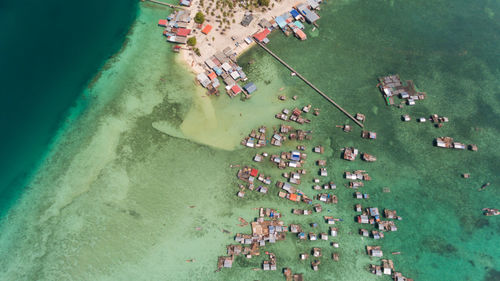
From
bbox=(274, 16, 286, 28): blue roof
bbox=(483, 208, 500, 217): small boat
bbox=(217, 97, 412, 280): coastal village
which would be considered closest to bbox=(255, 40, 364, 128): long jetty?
bbox=(217, 97, 412, 280): coastal village

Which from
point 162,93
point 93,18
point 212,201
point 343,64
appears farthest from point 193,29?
point 212,201

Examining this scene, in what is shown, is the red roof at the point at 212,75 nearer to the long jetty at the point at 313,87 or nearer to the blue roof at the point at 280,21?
the long jetty at the point at 313,87

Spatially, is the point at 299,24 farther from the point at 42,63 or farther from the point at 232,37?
the point at 42,63

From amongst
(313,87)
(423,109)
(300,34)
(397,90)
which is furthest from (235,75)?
(423,109)

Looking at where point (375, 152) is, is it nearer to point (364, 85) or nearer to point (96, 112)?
point (364, 85)

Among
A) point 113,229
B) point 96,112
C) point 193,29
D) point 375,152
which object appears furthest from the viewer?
point 193,29

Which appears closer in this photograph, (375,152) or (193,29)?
(375,152)
